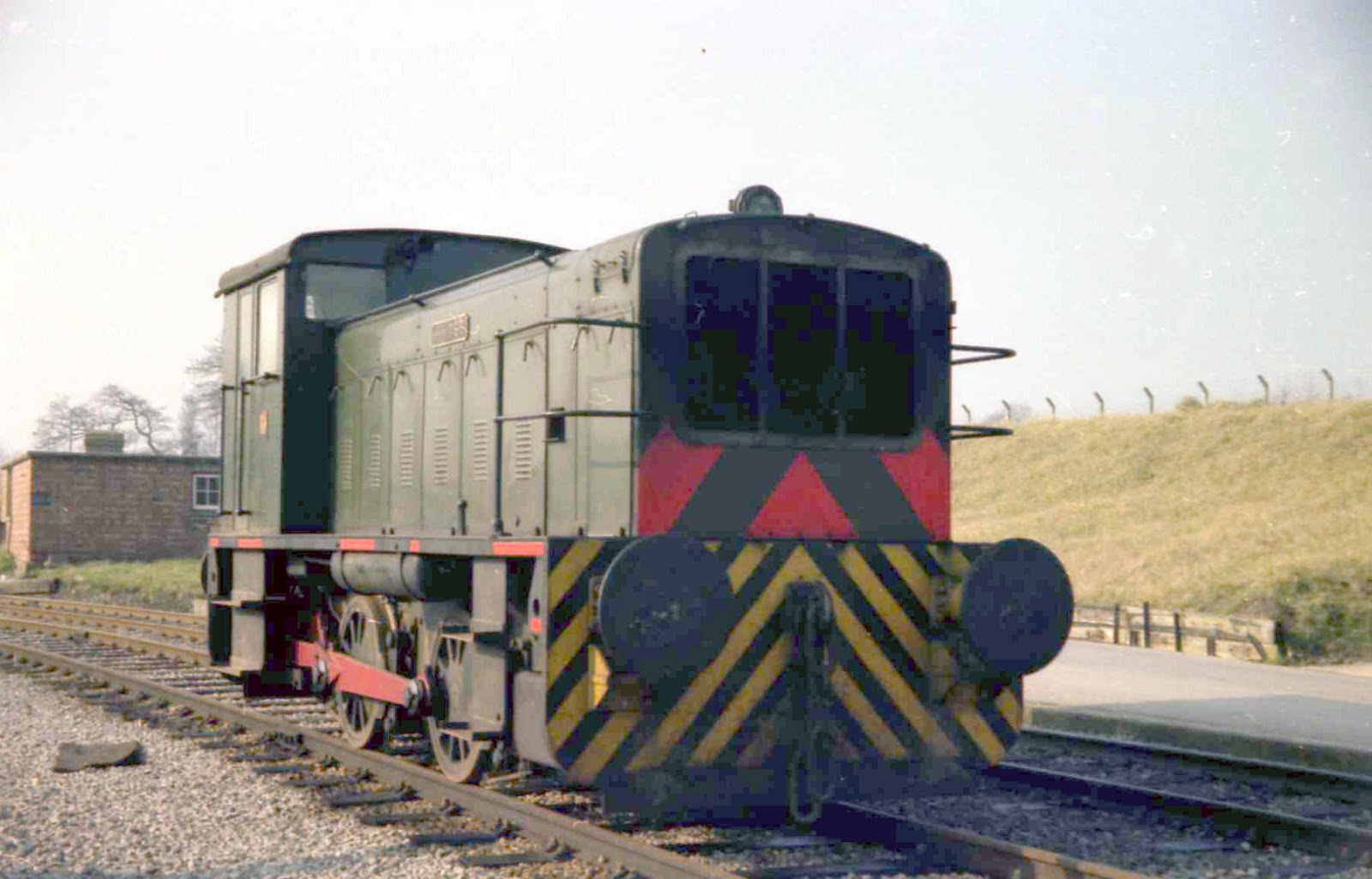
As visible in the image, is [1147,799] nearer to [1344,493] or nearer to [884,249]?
[884,249]

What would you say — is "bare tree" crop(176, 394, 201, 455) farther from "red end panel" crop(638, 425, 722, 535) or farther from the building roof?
"red end panel" crop(638, 425, 722, 535)

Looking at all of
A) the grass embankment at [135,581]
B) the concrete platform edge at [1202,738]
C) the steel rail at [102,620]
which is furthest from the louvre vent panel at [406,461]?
the grass embankment at [135,581]

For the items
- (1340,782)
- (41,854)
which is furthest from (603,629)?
(1340,782)

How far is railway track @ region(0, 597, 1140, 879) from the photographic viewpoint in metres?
5.16

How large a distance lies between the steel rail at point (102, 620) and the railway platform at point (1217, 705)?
969 cm

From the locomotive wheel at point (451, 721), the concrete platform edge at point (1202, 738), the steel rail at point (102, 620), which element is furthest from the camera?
the steel rail at point (102, 620)

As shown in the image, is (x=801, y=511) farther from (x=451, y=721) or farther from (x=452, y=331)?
(x=452, y=331)

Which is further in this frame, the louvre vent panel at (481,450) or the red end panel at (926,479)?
the louvre vent panel at (481,450)

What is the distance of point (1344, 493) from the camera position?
27.6 m

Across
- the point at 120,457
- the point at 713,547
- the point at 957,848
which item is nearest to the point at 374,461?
the point at 713,547

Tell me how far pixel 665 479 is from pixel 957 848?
1.96 metres

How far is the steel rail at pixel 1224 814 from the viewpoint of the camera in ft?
18.7

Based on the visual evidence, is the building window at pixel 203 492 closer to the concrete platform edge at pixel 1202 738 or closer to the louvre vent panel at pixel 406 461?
the louvre vent panel at pixel 406 461

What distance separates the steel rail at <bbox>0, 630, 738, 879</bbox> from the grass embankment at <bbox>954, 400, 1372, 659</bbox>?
1168 centimetres
